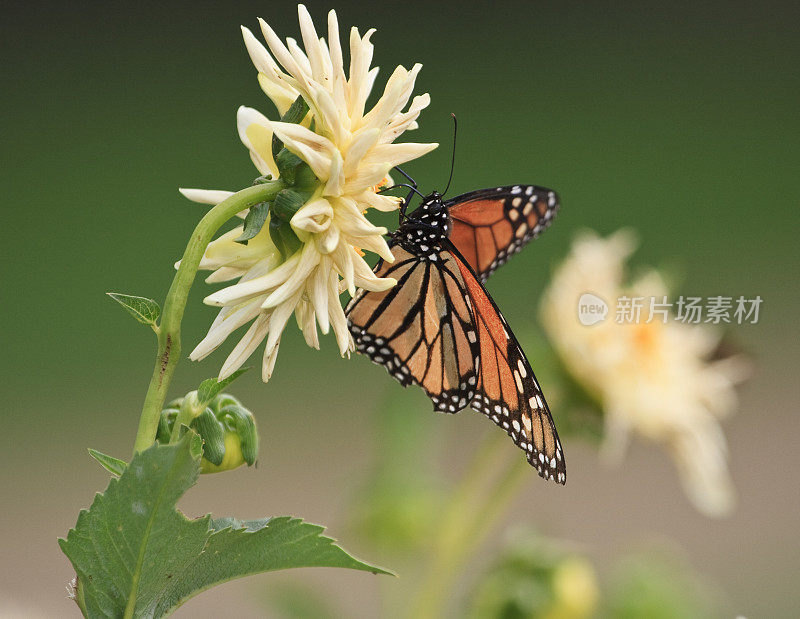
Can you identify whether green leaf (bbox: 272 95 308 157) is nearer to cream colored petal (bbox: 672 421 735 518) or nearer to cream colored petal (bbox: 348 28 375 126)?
cream colored petal (bbox: 348 28 375 126)

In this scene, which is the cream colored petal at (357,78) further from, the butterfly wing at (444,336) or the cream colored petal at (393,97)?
the butterfly wing at (444,336)

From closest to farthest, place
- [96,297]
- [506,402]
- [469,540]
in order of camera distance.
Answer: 1. [506,402]
2. [469,540]
3. [96,297]

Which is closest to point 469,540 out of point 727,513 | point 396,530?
point 396,530

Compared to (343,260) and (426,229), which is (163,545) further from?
(426,229)

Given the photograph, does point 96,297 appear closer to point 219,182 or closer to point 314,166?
point 219,182

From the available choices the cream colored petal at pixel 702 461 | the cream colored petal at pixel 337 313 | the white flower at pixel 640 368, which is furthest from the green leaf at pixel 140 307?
the cream colored petal at pixel 702 461

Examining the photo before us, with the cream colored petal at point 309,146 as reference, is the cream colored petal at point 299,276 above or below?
below
